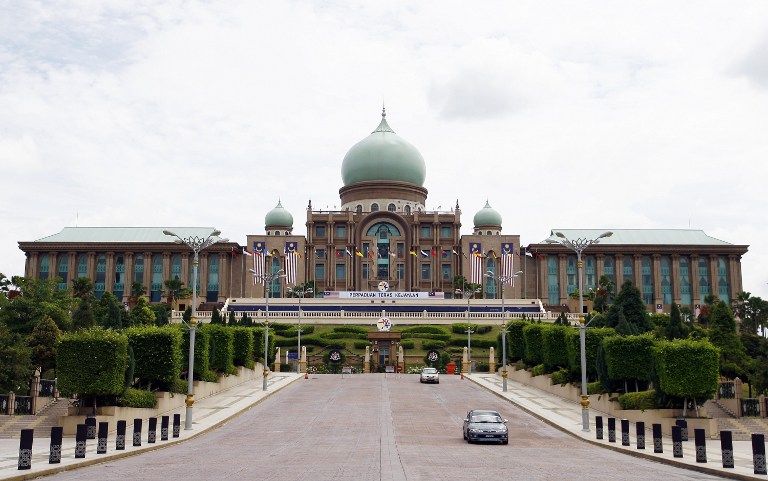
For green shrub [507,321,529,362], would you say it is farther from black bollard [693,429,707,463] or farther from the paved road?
black bollard [693,429,707,463]

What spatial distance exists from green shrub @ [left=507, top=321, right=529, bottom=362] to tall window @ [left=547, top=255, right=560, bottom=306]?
59998 mm

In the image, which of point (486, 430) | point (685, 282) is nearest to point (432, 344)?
point (486, 430)

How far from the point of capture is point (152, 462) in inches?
1008

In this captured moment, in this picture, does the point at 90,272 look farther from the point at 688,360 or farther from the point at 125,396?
the point at 688,360

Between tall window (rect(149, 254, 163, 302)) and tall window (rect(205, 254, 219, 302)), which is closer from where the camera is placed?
tall window (rect(149, 254, 163, 302))

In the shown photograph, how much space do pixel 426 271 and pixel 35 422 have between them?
A: 97434mm

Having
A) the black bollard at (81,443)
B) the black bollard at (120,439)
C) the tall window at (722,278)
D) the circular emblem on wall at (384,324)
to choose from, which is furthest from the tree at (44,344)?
the tall window at (722,278)

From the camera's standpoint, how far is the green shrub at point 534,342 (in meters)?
64.5

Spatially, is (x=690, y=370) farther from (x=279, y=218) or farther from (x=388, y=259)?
(x=279, y=218)

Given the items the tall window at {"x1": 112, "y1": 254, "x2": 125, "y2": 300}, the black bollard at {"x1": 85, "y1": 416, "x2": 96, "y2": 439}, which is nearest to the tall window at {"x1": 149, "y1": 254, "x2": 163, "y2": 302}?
the tall window at {"x1": 112, "y1": 254, "x2": 125, "y2": 300}

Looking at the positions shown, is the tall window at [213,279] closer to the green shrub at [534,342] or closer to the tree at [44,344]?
the green shrub at [534,342]

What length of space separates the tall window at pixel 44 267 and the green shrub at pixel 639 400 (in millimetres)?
112980

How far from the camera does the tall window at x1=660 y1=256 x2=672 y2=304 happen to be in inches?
5257

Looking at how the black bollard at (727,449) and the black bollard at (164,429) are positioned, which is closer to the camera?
the black bollard at (727,449)
